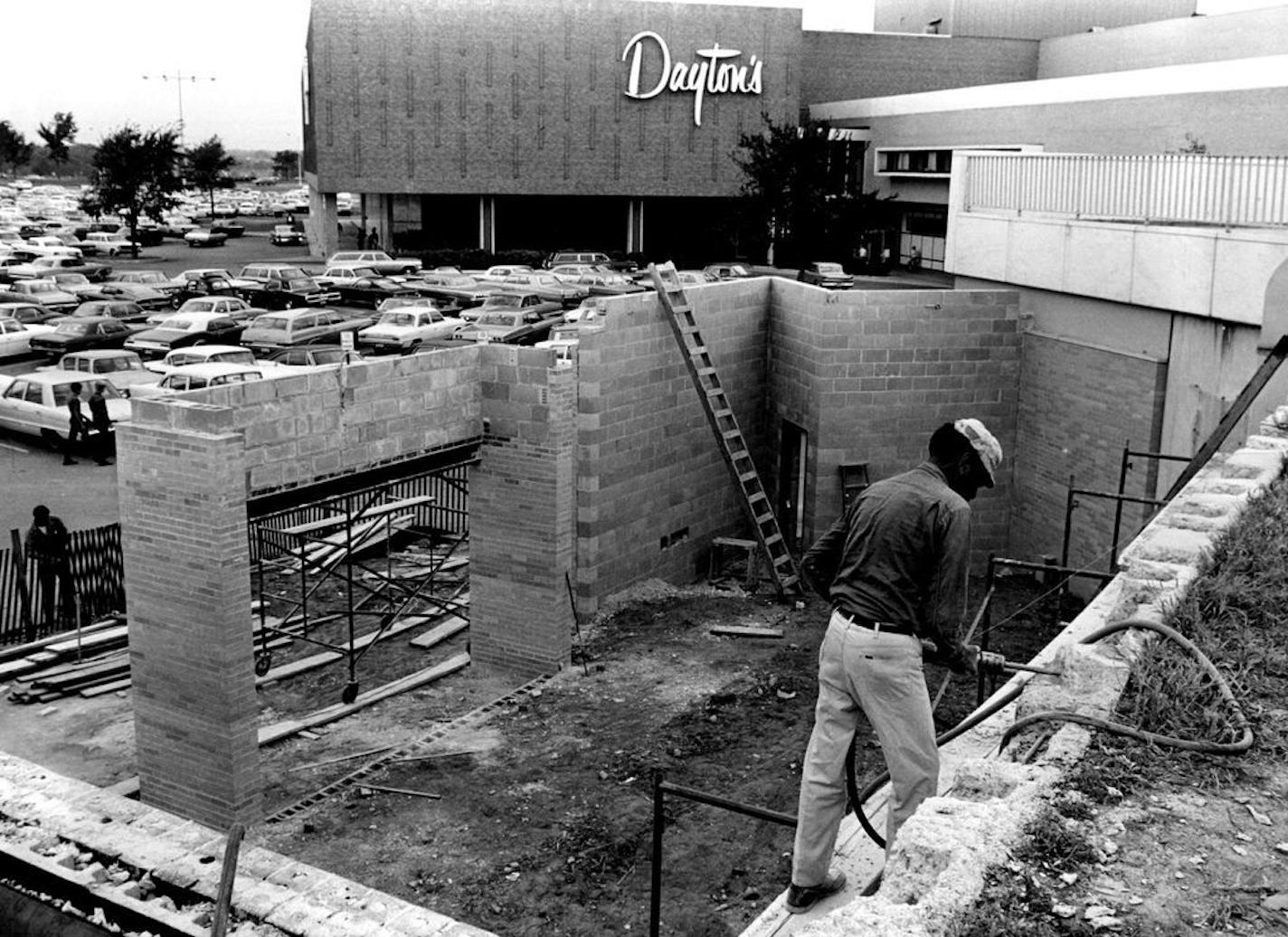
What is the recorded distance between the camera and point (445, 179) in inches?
2298

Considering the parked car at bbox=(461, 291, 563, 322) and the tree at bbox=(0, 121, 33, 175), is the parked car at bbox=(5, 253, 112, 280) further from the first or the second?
the tree at bbox=(0, 121, 33, 175)

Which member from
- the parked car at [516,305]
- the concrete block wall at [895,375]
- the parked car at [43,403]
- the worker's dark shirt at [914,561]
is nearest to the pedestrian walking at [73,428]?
the parked car at [43,403]

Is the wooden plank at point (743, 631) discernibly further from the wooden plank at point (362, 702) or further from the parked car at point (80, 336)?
the parked car at point (80, 336)

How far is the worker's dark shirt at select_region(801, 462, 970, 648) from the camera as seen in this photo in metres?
5.94

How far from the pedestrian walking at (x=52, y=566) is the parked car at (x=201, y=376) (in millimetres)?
10683

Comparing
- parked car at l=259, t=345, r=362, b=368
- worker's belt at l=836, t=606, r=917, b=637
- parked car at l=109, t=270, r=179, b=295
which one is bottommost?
parked car at l=259, t=345, r=362, b=368

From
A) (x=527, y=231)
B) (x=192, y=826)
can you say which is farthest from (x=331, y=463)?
(x=527, y=231)

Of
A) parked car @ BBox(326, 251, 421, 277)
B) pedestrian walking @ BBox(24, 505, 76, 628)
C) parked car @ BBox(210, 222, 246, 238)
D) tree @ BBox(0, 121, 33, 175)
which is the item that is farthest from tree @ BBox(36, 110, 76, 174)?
pedestrian walking @ BBox(24, 505, 76, 628)

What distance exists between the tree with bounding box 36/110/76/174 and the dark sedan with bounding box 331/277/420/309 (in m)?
107

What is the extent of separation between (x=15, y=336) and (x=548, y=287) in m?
16.6

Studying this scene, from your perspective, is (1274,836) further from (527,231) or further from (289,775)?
(527,231)

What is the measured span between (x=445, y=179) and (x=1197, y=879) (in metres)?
56.2

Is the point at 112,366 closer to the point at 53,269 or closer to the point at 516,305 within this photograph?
the point at 516,305

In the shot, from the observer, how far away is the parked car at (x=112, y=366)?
98.0 feet
